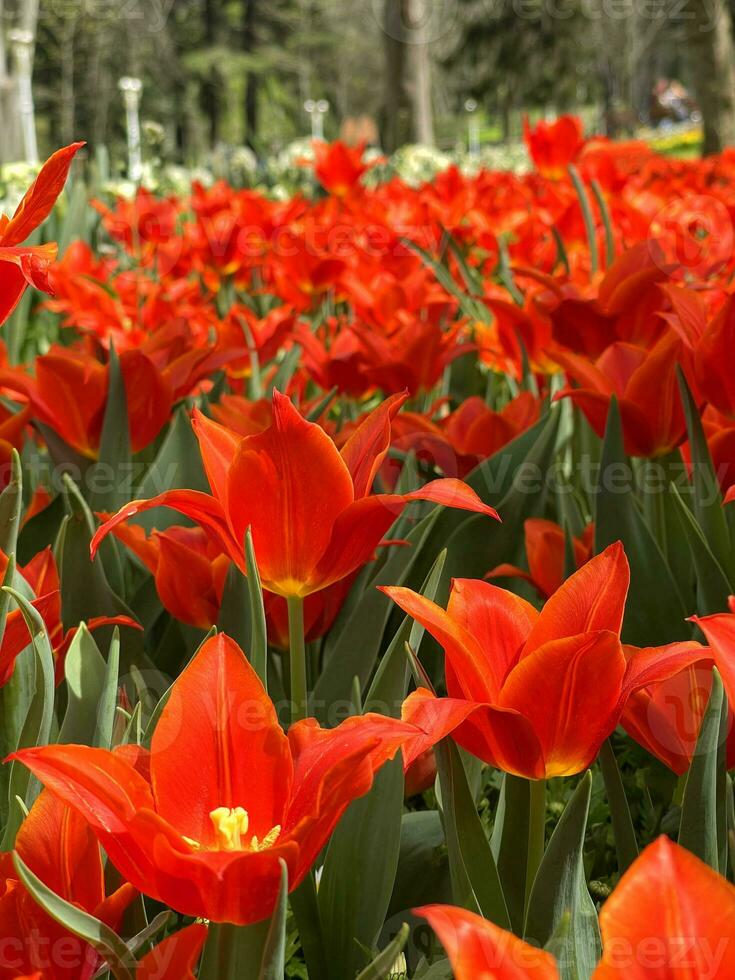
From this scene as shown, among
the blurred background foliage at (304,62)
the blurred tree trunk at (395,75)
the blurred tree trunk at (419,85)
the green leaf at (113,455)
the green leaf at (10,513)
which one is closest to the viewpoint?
the green leaf at (10,513)

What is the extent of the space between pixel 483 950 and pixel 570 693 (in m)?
0.23

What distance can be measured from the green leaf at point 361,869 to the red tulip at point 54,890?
0.56 feet

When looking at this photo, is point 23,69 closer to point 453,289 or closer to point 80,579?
point 453,289

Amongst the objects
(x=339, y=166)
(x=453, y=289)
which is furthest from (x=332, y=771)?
(x=339, y=166)

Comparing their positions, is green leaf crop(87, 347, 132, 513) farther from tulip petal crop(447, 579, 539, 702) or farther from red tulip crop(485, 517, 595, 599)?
tulip petal crop(447, 579, 539, 702)

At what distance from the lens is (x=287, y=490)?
2.80ft

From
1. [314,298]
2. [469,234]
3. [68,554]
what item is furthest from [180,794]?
[469,234]

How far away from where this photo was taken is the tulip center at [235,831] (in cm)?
62

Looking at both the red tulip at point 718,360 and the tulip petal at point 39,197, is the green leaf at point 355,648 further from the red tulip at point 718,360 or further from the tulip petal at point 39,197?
the tulip petal at point 39,197

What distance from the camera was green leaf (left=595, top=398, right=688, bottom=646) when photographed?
1209 mm

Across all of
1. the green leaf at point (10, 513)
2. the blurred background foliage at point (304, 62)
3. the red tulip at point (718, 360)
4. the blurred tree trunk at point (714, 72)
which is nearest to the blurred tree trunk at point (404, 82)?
the blurred tree trunk at point (714, 72)

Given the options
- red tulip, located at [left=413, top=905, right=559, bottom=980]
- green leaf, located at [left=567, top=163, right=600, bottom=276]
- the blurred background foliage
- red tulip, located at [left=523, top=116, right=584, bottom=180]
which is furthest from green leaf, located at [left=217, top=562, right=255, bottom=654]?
the blurred background foliage

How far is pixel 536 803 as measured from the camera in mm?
758

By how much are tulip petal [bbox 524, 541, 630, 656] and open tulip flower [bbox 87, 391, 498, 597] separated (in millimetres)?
112
